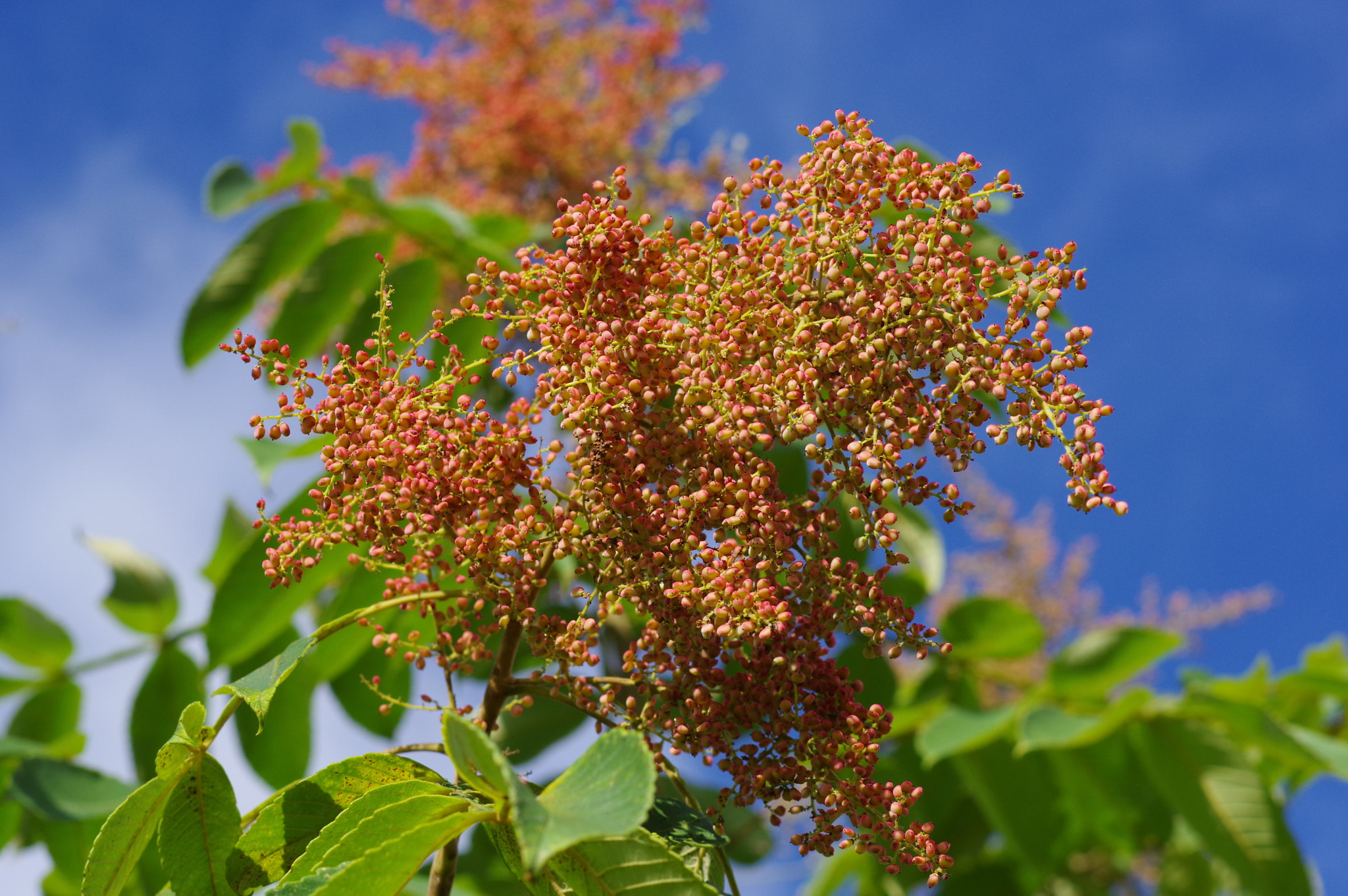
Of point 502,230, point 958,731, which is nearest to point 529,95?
point 502,230

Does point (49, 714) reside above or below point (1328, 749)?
below

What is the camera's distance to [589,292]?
1.46 m

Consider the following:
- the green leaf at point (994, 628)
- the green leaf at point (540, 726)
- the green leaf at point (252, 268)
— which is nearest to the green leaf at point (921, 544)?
the green leaf at point (994, 628)

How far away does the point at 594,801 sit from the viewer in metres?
1.15

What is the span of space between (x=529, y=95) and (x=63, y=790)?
400 centimetres

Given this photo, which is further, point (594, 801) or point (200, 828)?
point (200, 828)

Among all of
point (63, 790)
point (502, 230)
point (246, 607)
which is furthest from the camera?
point (502, 230)

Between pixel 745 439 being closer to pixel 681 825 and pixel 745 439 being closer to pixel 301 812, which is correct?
pixel 681 825

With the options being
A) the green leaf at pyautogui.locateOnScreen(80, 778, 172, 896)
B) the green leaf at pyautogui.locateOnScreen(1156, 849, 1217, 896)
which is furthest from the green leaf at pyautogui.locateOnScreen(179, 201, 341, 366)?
the green leaf at pyautogui.locateOnScreen(1156, 849, 1217, 896)

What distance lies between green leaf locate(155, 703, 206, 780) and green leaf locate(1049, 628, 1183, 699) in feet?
7.80

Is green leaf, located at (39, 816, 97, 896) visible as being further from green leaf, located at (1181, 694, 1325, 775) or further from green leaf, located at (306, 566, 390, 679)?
green leaf, located at (1181, 694, 1325, 775)

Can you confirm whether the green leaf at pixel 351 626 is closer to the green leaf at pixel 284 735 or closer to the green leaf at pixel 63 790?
the green leaf at pixel 284 735

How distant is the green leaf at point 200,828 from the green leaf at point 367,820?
23 centimetres

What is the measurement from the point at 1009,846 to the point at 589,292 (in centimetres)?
231
